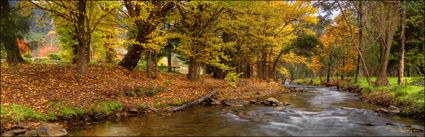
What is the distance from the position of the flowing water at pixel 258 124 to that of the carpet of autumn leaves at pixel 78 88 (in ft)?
6.12

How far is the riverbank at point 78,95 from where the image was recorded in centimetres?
1231

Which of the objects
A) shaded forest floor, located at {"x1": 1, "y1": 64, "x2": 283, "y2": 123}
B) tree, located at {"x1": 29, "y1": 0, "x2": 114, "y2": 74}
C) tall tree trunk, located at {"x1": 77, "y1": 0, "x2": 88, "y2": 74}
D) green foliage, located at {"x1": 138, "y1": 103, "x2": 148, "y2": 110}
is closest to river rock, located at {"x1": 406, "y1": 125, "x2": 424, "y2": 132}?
shaded forest floor, located at {"x1": 1, "y1": 64, "x2": 283, "y2": 123}

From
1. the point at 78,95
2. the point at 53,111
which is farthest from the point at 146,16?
the point at 53,111

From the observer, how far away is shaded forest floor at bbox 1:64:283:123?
12438mm

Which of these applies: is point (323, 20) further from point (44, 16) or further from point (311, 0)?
point (44, 16)

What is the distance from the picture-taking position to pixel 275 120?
14.6m

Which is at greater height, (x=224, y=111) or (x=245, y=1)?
(x=245, y=1)

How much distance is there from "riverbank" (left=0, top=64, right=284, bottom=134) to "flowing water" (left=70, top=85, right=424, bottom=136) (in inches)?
39.5

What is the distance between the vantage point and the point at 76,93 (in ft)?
48.2

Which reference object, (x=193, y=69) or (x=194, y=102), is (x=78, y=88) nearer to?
(x=194, y=102)

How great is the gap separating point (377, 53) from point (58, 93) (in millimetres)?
37201

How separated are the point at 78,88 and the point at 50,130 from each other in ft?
17.2

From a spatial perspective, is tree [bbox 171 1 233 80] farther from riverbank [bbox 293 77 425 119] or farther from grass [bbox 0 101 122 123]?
riverbank [bbox 293 77 425 119]

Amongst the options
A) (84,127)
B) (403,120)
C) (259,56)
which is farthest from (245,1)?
(259,56)
